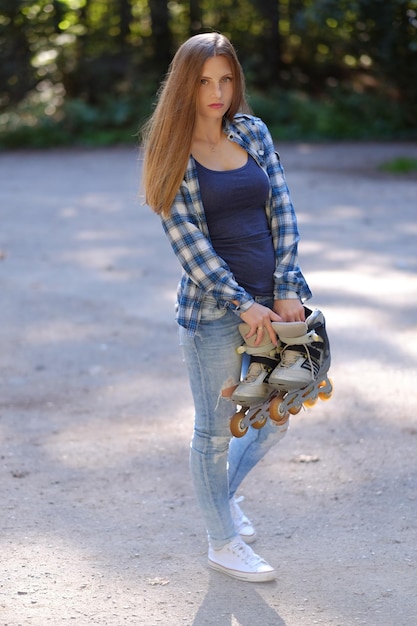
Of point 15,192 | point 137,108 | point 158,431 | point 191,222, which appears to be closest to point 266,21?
point 137,108

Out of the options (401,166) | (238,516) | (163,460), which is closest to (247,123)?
(238,516)

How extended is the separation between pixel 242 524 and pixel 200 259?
45.5 inches

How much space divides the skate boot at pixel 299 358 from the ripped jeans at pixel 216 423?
6.6 inches

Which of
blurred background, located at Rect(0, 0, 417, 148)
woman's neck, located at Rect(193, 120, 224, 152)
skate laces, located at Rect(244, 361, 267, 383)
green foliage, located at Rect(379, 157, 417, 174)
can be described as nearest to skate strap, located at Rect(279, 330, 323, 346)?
skate laces, located at Rect(244, 361, 267, 383)

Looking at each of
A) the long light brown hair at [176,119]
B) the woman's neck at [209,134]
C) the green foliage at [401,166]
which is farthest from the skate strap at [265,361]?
the green foliage at [401,166]

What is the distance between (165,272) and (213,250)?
4919mm

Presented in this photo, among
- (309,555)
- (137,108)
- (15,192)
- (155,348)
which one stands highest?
(309,555)

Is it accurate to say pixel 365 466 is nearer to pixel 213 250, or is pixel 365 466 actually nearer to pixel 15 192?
pixel 213 250

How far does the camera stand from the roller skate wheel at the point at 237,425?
2932 millimetres

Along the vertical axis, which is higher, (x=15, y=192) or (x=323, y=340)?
(x=323, y=340)

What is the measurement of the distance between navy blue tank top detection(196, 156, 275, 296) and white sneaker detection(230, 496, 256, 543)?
94 centimetres

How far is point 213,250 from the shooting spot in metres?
2.91

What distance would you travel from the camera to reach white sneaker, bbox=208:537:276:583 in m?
3.19

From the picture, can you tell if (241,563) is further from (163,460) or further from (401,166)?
(401,166)
